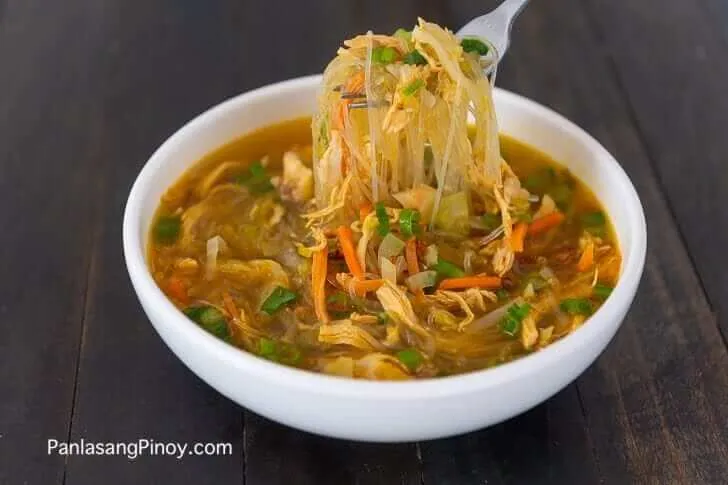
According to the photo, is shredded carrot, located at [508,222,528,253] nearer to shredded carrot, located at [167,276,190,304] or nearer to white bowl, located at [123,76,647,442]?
white bowl, located at [123,76,647,442]

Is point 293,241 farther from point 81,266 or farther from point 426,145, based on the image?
point 81,266

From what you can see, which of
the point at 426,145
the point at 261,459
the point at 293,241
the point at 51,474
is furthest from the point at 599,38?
the point at 51,474

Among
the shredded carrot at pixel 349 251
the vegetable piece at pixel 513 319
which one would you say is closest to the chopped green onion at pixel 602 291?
the vegetable piece at pixel 513 319

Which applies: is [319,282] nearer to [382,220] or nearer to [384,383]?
[382,220]

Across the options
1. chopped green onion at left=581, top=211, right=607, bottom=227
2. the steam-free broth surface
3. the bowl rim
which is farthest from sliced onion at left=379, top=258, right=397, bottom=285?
chopped green onion at left=581, top=211, right=607, bottom=227

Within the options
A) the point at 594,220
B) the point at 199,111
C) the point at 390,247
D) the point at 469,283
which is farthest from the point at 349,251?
the point at 199,111
